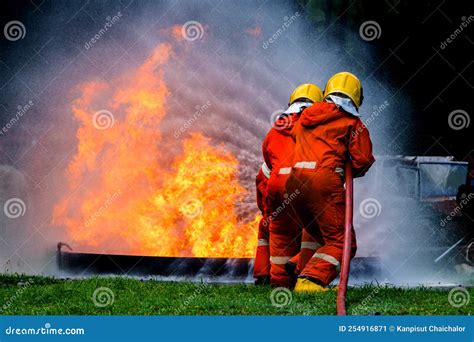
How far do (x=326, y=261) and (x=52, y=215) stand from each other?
9011 mm

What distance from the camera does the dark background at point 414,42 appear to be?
14.6m

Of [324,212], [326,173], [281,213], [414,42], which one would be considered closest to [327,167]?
[326,173]

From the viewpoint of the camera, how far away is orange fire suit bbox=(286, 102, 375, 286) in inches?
307

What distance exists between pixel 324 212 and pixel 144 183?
6.82 m

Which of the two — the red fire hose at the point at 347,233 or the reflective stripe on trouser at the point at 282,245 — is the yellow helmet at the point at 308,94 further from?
the reflective stripe on trouser at the point at 282,245

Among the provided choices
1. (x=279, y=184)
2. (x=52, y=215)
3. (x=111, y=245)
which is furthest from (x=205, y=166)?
(x=279, y=184)

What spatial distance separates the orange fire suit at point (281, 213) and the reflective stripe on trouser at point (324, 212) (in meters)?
0.39

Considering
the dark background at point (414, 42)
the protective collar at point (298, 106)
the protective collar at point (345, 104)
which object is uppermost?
the dark background at point (414, 42)

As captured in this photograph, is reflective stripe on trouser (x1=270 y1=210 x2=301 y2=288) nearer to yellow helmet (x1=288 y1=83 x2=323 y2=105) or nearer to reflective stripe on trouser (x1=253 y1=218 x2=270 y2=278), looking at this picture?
reflective stripe on trouser (x1=253 y1=218 x2=270 y2=278)

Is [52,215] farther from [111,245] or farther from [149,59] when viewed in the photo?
[149,59]

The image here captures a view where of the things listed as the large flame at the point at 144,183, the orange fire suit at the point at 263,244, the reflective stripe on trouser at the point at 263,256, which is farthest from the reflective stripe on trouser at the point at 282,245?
the large flame at the point at 144,183

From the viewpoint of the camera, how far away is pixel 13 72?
49.4 ft

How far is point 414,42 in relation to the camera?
49.0 feet

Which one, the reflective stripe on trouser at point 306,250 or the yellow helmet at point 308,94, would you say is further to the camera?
the yellow helmet at point 308,94
